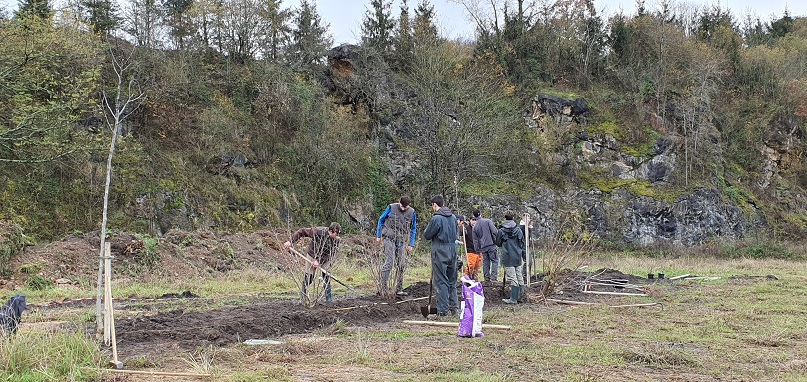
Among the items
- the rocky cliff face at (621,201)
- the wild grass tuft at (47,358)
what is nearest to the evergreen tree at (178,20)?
the rocky cliff face at (621,201)

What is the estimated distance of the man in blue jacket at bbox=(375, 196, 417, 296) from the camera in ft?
34.3

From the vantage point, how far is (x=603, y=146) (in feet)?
105

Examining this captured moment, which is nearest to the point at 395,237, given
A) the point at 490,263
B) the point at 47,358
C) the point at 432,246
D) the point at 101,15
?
the point at 432,246

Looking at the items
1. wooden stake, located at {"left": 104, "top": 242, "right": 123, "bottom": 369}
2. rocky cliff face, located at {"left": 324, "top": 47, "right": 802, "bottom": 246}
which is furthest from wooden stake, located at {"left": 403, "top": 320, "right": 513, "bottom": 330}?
rocky cliff face, located at {"left": 324, "top": 47, "right": 802, "bottom": 246}

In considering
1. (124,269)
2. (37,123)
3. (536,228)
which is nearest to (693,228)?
(536,228)

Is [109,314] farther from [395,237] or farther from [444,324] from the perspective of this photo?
[395,237]

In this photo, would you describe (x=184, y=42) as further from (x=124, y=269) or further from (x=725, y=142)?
(x=725, y=142)

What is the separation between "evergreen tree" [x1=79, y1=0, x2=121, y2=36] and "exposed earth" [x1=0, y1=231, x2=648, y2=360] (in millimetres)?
12557

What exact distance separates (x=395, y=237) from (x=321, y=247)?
128 centimetres

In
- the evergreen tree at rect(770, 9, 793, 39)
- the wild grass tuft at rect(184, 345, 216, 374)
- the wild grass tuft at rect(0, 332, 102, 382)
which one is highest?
the evergreen tree at rect(770, 9, 793, 39)

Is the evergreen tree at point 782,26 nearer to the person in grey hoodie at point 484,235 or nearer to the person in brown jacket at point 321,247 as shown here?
the person in grey hoodie at point 484,235

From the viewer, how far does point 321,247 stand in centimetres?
1005

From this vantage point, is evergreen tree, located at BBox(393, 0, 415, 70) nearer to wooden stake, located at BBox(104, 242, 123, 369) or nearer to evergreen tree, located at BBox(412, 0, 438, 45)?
evergreen tree, located at BBox(412, 0, 438, 45)

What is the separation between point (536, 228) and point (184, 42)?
18.6m
